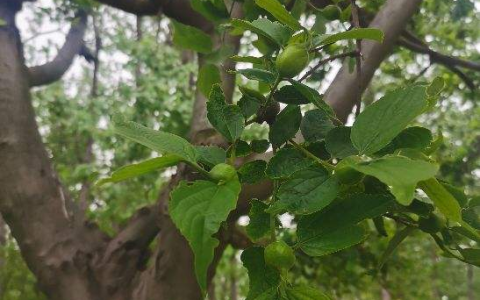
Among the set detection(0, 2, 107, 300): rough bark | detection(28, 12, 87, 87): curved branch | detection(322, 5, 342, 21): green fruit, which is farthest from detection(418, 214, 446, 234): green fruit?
detection(28, 12, 87, 87): curved branch

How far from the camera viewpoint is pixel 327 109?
38 centimetres

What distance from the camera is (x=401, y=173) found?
0.87 feet

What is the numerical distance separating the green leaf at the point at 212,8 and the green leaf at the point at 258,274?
0.43 metres

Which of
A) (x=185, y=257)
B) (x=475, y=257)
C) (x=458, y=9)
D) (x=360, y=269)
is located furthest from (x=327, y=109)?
(x=360, y=269)

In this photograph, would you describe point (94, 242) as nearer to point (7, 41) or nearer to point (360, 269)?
point (7, 41)

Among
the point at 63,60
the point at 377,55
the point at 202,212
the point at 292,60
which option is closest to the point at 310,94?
the point at 292,60

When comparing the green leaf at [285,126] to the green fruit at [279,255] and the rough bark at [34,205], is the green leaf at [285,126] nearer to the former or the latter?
the green fruit at [279,255]

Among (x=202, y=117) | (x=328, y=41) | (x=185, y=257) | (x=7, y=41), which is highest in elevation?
(x=328, y=41)

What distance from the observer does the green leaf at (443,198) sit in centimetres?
31

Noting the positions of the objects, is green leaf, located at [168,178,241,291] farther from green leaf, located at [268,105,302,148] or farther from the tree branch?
the tree branch

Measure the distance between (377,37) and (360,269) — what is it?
180cm

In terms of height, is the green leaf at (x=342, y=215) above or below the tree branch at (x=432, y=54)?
above

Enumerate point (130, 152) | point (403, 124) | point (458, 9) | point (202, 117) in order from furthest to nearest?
point (130, 152)
point (458, 9)
point (202, 117)
point (403, 124)

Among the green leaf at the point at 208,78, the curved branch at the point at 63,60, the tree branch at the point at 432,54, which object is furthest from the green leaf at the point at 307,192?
the curved branch at the point at 63,60
